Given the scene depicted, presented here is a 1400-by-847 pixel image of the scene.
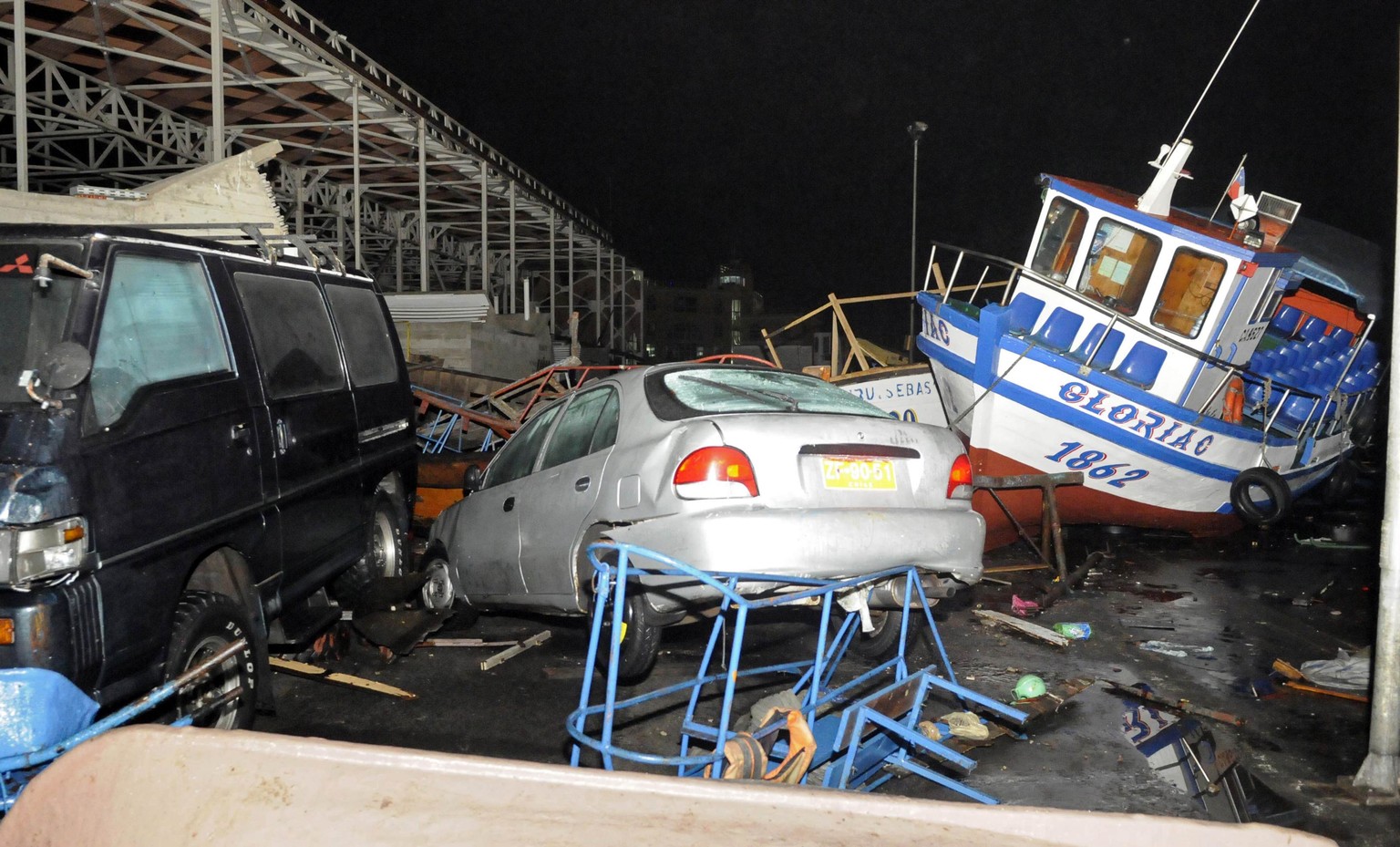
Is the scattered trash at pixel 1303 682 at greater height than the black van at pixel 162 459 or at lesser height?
lesser

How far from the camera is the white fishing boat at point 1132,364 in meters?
9.34

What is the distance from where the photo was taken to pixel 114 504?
3418 mm

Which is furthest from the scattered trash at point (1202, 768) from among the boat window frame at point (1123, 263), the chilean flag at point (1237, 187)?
the chilean flag at point (1237, 187)

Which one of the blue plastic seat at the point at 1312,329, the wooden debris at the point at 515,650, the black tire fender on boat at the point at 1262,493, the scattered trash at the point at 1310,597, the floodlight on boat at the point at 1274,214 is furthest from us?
the blue plastic seat at the point at 1312,329

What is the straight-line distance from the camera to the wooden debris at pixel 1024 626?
6262 mm

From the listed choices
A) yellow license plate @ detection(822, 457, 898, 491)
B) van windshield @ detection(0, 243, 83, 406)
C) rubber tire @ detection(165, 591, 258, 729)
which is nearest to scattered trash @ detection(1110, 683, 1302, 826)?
yellow license plate @ detection(822, 457, 898, 491)

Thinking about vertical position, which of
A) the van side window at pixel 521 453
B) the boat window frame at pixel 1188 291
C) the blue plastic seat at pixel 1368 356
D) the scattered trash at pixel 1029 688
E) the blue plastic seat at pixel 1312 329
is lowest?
the scattered trash at pixel 1029 688

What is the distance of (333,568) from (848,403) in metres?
3.11

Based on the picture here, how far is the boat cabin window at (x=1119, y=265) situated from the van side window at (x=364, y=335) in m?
7.61

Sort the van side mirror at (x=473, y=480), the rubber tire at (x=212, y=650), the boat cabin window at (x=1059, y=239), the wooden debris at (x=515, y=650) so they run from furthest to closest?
the boat cabin window at (x=1059, y=239) < the van side mirror at (x=473, y=480) < the wooden debris at (x=515, y=650) < the rubber tire at (x=212, y=650)

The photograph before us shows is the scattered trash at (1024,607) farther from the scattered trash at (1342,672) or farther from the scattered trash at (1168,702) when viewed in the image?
the scattered trash at (1342,672)

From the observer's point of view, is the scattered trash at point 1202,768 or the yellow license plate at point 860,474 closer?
the scattered trash at point 1202,768

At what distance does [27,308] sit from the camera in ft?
12.1

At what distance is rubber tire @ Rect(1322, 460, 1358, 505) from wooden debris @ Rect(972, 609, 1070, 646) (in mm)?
8774
